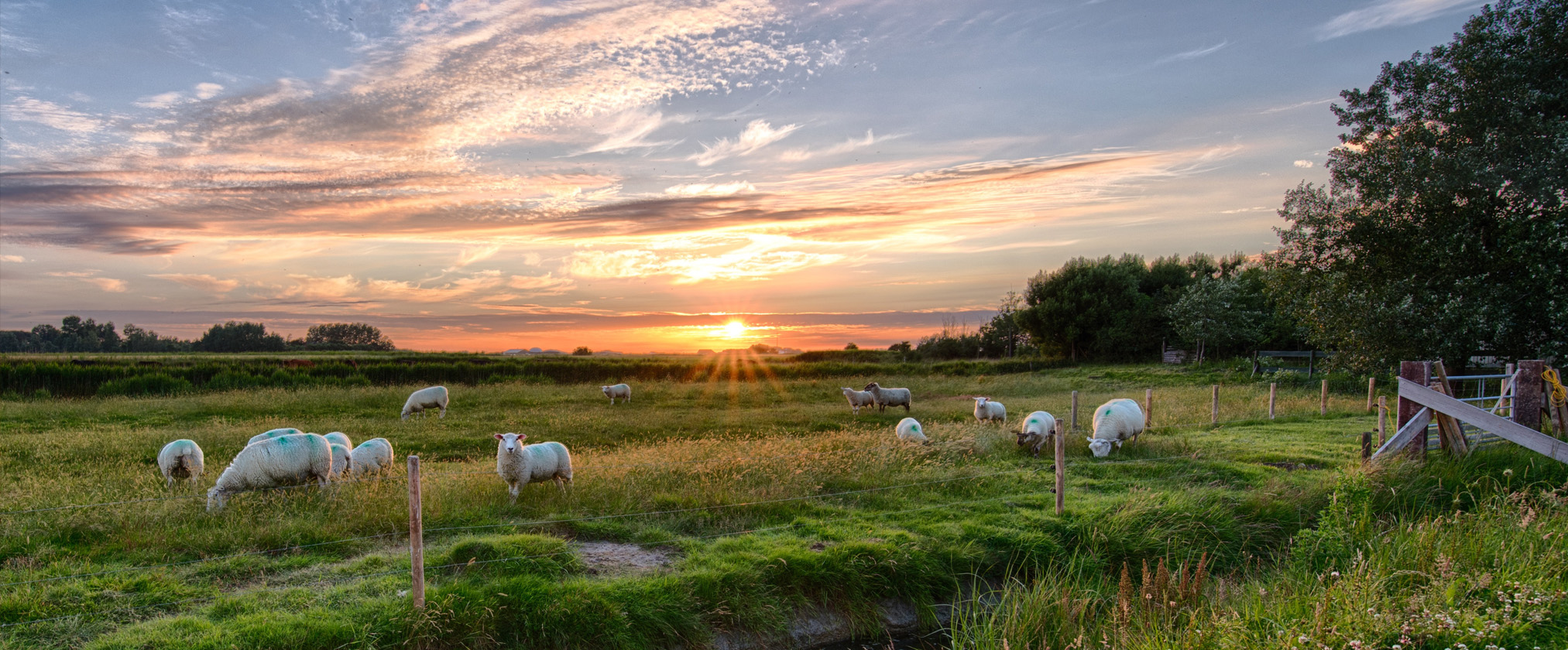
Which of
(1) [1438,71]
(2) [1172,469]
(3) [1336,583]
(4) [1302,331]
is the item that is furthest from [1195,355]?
(3) [1336,583]

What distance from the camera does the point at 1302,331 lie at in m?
39.4

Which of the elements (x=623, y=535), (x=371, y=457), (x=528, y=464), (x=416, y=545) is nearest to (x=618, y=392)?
(x=371, y=457)

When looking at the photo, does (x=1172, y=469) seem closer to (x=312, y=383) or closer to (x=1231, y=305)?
(x=312, y=383)

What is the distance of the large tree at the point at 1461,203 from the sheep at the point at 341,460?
27.1 metres

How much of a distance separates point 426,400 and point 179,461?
1274 cm

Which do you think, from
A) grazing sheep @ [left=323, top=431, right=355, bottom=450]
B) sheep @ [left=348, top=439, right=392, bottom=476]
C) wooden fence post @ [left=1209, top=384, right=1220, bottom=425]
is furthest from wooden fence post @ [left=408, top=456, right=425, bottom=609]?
wooden fence post @ [left=1209, top=384, right=1220, bottom=425]

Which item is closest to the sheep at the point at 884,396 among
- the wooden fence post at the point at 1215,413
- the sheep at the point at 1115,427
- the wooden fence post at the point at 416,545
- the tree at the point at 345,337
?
the wooden fence post at the point at 1215,413

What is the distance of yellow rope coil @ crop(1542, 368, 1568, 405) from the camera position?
11320mm

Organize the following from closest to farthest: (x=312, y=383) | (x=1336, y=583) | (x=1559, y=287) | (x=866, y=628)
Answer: (x=1336, y=583) < (x=866, y=628) < (x=1559, y=287) < (x=312, y=383)

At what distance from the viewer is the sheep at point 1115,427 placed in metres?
13.6

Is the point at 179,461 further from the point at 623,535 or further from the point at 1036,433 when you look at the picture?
the point at 1036,433

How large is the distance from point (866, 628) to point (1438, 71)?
24782 mm

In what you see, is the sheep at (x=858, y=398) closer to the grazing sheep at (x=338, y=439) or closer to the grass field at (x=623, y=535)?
the grass field at (x=623, y=535)

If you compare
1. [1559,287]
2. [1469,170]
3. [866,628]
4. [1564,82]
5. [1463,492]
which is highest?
[1564,82]
